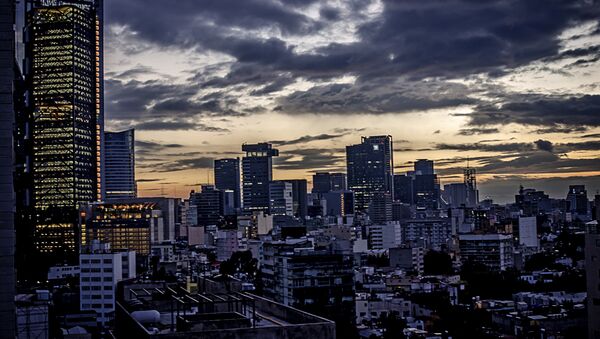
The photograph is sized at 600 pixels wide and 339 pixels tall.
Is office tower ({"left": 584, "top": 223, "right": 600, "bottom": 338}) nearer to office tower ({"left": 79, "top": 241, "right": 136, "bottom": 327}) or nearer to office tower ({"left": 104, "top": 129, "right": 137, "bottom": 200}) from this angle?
office tower ({"left": 79, "top": 241, "right": 136, "bottom": 327})

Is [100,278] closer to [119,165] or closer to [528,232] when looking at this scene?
[528,232]

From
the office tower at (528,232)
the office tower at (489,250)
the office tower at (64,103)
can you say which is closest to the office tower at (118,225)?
the office tower at (64,103)

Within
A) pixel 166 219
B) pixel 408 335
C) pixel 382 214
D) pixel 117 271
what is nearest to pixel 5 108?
pixel 408 335

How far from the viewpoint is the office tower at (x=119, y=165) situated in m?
139

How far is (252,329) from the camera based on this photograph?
1100 centimetres

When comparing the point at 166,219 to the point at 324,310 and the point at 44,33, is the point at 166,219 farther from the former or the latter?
the point at 324,310

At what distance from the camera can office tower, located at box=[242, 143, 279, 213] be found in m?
157

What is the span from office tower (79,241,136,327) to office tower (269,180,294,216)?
4256 inches

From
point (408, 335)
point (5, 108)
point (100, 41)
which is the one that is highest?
point (100, 41)

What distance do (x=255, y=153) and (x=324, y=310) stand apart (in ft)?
422

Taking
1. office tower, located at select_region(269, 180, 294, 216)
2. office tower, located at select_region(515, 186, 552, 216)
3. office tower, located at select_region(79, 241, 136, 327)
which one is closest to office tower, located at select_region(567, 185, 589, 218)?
office tower, located at select_region(515, 186, 552, 216)

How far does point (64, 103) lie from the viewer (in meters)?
100

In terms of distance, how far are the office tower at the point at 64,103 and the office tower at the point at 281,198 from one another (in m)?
51.3

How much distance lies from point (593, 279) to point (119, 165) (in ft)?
408
